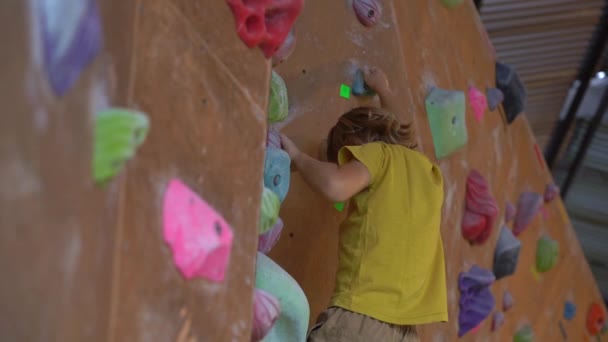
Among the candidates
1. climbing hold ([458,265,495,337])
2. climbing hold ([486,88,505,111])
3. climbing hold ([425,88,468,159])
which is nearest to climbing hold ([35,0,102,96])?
climbing hold ([425,88,468,159])

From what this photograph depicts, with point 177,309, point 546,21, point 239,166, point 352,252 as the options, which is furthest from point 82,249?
point 546,21

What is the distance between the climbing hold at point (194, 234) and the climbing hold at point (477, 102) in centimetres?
216

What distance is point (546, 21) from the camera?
18.9 feet

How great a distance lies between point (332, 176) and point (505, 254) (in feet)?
5.75

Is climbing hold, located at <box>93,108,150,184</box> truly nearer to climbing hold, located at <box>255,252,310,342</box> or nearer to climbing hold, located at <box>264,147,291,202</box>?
climbing hold, located at <box>255,252,310,342</box>

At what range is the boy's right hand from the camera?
277 cm

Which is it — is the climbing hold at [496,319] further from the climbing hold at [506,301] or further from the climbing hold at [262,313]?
the climbing hold at [262,313]

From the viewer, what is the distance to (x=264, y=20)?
70.8 inches

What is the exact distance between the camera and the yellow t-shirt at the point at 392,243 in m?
2.29

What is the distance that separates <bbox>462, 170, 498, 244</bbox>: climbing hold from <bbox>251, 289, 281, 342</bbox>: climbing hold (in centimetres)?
161

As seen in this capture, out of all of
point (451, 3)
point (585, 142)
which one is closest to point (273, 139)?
point (451, 3)

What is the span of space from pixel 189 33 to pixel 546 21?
4667mm

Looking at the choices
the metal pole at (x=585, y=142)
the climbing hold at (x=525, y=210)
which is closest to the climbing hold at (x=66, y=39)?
the climbing hold at (x=525, y=210)

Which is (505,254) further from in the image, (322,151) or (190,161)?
(190,161)
